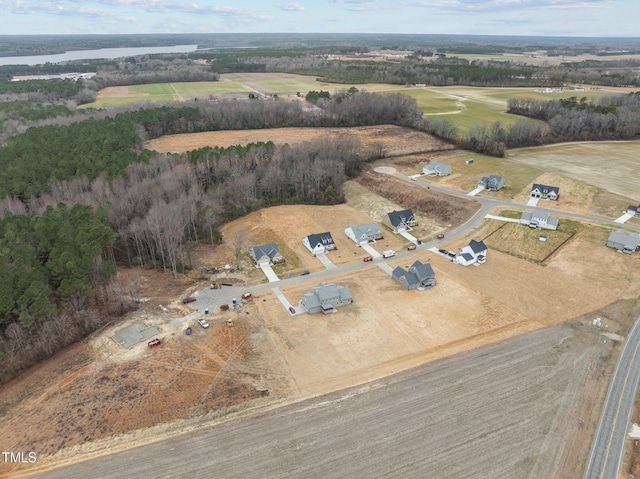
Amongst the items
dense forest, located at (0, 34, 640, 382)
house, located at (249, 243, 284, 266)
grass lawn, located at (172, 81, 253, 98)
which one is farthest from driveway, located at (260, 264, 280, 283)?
grass lawn, located at (172, 81, 253, 98)

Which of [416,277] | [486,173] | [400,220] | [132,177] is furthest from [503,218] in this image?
[132,177]

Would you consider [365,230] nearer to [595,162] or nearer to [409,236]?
[409,236]

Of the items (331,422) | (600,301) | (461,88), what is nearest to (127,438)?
(331,422)

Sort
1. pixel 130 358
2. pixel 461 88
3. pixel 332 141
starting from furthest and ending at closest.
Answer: pixel 461 88, pixel 332 141, pixel 130 358

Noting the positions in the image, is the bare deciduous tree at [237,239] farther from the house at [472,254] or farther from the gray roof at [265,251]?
the house at [472,254]

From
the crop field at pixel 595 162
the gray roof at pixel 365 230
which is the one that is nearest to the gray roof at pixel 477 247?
the gray roof at pixel 365 230

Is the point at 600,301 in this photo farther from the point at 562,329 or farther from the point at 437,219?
the point at 437,219
